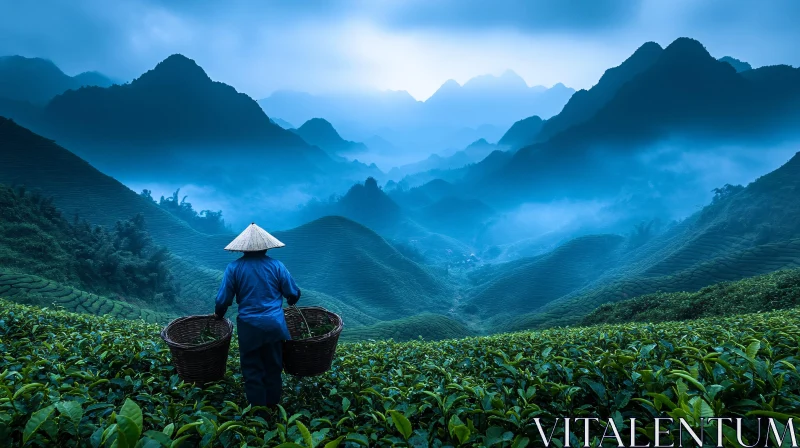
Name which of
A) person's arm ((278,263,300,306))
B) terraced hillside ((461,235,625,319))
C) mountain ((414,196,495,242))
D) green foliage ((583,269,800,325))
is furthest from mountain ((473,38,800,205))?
person's arm ((278,263,300,306))

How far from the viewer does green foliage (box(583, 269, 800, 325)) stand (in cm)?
1054

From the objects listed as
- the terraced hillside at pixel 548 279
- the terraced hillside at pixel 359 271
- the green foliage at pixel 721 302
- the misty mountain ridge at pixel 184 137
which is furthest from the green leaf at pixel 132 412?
the misty mountain ridge at pixel 184 137

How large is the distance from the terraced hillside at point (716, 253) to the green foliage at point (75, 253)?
93.6ft

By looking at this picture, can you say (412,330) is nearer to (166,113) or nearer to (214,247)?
(214,247)

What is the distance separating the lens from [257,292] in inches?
142

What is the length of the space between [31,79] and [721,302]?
176584mm

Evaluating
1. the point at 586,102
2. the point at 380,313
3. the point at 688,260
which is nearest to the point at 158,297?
the point at 380,313

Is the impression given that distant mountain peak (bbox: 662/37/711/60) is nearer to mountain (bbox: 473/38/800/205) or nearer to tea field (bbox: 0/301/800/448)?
mountain (bbox: 473/38/800/205)

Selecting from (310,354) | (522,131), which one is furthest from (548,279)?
(522,131)

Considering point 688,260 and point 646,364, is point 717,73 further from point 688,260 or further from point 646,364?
point 646,364

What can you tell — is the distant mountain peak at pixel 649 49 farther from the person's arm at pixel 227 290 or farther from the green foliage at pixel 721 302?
the person's arm at pixel 227 290

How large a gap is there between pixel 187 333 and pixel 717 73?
460ft

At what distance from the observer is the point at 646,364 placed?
8.55 feet

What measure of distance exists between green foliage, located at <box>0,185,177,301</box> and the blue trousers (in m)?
A: 25.9
